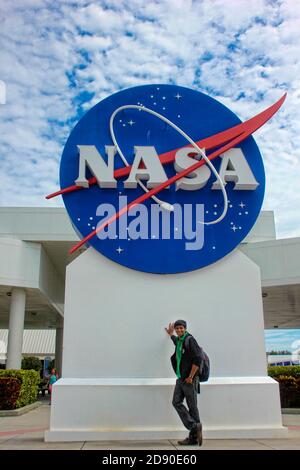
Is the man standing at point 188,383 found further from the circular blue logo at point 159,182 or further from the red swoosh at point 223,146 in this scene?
the red swoosh at point 223,146

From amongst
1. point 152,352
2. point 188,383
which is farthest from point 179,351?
point 152,352

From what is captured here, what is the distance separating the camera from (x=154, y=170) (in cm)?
725

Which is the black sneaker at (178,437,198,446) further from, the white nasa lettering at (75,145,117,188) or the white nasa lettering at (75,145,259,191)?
the white nasa lettering at (75,145,117,188)

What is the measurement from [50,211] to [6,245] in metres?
2.11

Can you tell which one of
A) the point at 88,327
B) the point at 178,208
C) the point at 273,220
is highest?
the point at 273,220

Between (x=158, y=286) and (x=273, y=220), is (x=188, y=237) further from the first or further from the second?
(x=273, y=220)

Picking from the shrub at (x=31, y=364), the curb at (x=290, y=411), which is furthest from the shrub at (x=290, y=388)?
the shrub at (x=31, y=364)

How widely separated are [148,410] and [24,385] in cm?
824

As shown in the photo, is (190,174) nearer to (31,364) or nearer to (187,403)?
(187,403)

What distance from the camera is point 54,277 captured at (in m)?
21.2

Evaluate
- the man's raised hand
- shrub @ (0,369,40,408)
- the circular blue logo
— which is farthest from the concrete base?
shrub @ (0,369,40,408)

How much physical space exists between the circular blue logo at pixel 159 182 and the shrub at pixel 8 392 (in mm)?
7359

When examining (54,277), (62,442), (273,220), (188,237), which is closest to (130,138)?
(188,237)

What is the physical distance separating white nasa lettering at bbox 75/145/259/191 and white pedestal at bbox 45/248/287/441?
3.96 ft
